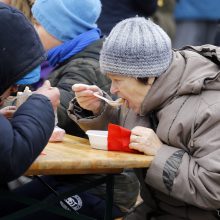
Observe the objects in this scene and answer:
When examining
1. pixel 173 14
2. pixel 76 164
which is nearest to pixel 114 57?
pixel 76 164

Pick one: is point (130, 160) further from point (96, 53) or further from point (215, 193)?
point (96, 53)

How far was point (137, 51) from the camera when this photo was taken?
2451mm

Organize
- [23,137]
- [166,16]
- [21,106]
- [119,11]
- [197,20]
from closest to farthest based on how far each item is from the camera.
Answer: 1. [23,137]
2. [21,106]
3. [119,11]
4. [166,16]
5. [197,20]

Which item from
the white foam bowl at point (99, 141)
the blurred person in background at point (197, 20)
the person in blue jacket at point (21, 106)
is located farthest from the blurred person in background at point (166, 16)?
the person in blue jacket at point (21, 106)

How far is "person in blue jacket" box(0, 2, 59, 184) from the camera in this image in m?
1.90

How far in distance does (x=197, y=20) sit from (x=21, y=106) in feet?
13.8

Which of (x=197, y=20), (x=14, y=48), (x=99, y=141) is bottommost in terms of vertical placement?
(x=197, y=20)

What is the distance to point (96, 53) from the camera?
3252 millimetres

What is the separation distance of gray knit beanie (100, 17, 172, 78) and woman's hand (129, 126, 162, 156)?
0.23 m

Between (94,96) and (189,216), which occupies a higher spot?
(94,96)

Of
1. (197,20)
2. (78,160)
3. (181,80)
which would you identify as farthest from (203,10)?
(78,160)

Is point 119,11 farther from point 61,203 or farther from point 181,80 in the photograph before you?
point 181,80

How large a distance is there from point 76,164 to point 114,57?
548 millimetres

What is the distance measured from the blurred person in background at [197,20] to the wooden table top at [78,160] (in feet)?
12.2
